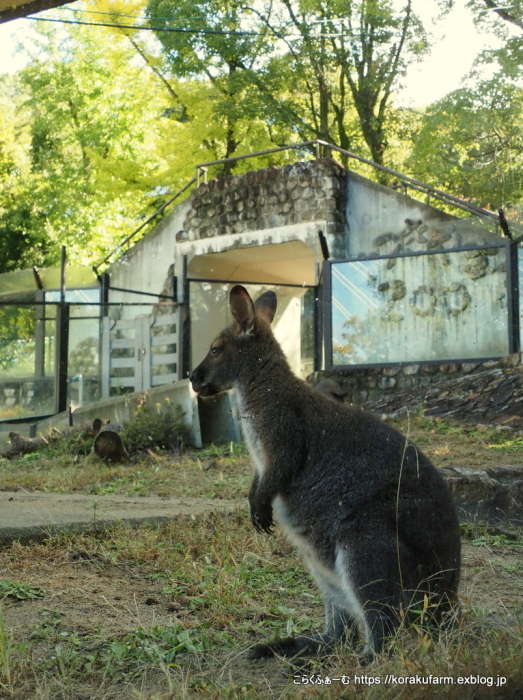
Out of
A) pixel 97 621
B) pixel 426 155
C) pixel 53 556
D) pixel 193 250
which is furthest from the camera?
pixel 426 155

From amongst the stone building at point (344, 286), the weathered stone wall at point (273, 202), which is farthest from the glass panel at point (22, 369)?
the weathered stone wall at point (273, 202)

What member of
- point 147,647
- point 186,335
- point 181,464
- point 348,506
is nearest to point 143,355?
point 186,335

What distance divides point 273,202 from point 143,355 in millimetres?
4647

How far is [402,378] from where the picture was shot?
1432 centimetres

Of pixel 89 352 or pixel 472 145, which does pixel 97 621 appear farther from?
pixel 472 145

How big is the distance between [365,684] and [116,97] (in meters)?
23.6

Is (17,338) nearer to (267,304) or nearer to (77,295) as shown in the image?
(77,295)

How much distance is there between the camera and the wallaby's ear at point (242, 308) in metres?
4.55

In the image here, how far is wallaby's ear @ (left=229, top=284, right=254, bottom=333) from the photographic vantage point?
455 cm

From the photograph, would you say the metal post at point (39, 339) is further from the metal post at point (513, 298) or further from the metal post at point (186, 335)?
the metal post at point (513, 298)

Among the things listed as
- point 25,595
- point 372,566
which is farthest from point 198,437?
point 372,566

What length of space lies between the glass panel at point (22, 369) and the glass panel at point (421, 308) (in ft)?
17.7

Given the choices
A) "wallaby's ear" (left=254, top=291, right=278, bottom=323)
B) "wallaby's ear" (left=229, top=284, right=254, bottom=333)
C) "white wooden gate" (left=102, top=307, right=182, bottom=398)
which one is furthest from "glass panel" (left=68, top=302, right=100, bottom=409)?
"wallaby's ear" (left=229, top=284, right=254, bottom=333)

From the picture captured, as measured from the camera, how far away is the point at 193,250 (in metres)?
19.2
